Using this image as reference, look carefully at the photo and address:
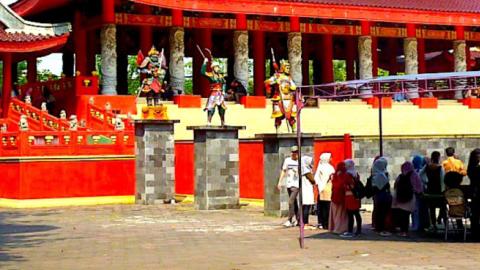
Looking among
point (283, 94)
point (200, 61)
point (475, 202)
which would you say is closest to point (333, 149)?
point (283, 94)

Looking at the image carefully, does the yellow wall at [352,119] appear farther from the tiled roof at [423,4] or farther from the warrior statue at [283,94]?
the warrior statue at [283,94]

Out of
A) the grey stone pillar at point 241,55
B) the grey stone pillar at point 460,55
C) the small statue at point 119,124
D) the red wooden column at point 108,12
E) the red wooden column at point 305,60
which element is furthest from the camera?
the red wooden column at point 305,60

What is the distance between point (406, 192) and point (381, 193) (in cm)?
41

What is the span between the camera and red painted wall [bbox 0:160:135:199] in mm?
20531

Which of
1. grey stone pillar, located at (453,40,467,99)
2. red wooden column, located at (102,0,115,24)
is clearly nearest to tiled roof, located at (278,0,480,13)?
grey stone pillar, located at (453,40,467,99)

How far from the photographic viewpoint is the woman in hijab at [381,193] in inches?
520

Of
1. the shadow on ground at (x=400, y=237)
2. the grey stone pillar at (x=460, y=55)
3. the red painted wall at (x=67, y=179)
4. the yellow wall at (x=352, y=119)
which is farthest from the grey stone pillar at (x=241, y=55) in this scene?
the shadow on ground at (x=400, y=237)

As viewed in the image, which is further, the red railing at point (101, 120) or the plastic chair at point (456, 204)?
the red railing at point (101, 120)

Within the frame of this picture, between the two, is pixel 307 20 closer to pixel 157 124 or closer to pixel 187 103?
pixel 187 103

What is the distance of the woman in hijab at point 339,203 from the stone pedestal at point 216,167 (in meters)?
5.52

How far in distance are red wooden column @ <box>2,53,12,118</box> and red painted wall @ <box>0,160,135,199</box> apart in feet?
15.7

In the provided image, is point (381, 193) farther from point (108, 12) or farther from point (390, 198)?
point (108, 12)

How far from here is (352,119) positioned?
30.4 metres

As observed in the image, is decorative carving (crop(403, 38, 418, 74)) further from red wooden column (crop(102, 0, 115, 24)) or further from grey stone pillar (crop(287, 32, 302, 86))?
red wooden column (crop(102, 0, 115, 24))
